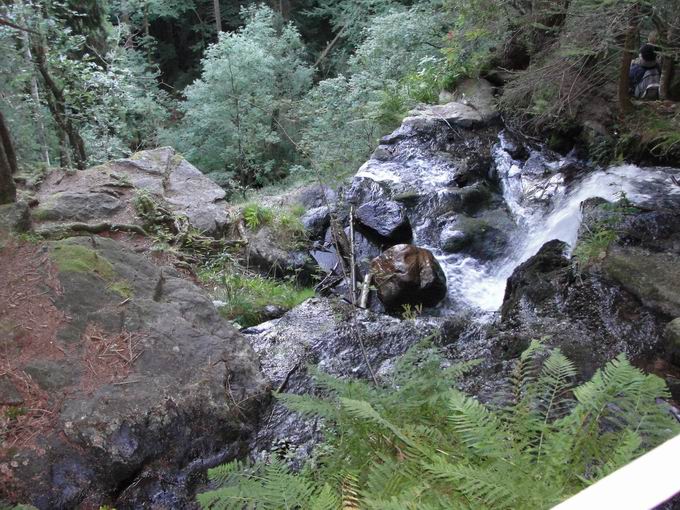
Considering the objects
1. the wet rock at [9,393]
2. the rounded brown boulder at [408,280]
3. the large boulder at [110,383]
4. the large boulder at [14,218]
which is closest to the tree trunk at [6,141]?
the large boulder at [14,218]

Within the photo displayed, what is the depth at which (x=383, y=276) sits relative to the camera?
303 inches

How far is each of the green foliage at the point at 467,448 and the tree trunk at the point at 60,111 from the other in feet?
29.5

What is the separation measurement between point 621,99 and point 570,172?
1437mm

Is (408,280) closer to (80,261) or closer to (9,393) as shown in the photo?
(80,261)

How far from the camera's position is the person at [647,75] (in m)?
8.59

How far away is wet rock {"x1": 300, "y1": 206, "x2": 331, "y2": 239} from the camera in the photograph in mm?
10016

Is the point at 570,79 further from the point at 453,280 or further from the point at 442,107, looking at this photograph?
the point at 442,107

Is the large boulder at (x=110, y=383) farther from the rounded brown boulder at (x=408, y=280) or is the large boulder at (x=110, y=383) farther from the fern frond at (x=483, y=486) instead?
the fern frond at (x=483, y=486)

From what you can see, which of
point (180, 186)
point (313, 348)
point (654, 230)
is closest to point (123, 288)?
point (313, 348)

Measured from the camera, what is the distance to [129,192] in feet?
29.5

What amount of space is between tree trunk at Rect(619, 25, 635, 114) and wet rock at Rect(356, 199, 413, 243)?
4.03 meters

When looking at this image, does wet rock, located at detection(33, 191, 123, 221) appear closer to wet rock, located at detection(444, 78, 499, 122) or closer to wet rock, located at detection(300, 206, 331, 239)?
wet rock, located at detection(300, 206, 331, 239)

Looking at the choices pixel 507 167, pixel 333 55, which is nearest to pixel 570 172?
pixel 507 167

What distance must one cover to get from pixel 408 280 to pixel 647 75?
5717 millimetres
